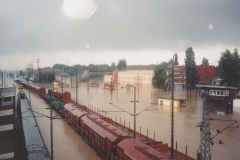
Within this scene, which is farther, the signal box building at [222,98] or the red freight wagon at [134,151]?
the signal box building at [222,98]

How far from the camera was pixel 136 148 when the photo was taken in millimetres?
14695

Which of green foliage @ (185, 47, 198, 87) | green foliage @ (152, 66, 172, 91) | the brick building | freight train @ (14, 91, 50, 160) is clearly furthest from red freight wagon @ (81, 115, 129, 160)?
the brick building

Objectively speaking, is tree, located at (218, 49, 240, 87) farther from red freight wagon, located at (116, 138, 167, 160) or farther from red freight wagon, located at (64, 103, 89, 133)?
red freight wagon, located at (116, 138, 167, 160)

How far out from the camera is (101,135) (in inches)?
771

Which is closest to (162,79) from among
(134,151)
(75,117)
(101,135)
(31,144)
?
(75,117)

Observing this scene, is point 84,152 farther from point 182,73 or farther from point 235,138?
point 182,73

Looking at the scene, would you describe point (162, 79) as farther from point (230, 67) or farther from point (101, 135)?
point (101, 135)

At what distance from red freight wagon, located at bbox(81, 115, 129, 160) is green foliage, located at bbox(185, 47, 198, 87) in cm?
5360

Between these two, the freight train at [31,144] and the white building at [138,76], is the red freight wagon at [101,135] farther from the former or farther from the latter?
the white building at [138,76]

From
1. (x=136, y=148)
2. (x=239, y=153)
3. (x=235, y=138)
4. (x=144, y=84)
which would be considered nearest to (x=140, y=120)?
(x=235, y=138)

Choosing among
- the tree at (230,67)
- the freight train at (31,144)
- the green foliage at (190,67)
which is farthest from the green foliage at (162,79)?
the freight train at (31,144)

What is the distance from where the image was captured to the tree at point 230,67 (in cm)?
5978

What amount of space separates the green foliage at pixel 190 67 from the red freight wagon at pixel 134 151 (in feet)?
198

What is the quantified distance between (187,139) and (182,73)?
69.8 m
